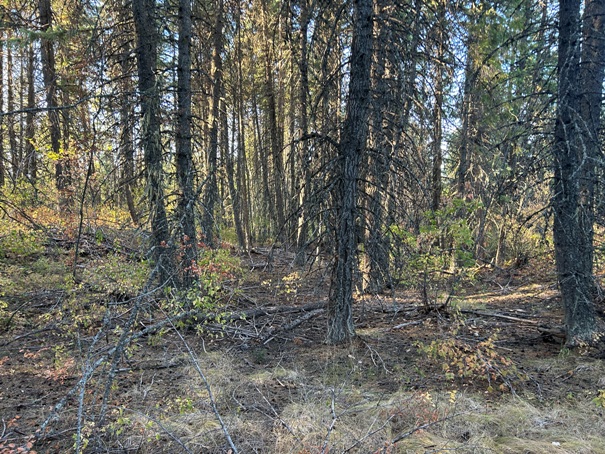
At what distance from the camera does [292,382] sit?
4.82 metres

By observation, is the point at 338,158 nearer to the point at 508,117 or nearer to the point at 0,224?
the point at 0,224

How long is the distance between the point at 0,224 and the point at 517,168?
947cm

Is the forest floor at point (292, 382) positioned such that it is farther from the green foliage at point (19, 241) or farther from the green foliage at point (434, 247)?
the green foliage at point (434, 247)

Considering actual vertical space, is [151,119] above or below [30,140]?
above

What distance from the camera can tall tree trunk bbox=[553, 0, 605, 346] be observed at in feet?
16.1

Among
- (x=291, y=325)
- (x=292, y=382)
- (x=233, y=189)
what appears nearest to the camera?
(x=292, y=382)

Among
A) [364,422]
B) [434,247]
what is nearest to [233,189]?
[434,247]

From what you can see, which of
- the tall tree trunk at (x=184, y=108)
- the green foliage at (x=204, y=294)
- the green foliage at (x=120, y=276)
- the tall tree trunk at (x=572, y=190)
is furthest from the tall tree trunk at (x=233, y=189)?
the tall tree trunk at (x=572, y=190)

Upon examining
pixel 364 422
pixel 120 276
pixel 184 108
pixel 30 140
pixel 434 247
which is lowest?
pixel 364 422

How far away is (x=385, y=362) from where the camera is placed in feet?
17.7

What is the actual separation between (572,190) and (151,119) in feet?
21.0

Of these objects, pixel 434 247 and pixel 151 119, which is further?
pixel 434 247

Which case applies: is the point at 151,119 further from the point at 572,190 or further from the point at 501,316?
the point at 501,316

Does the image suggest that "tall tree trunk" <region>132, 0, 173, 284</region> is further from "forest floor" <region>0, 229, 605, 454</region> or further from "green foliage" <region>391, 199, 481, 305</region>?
"green foliage" <region>391, 199, 481, 305</region>
